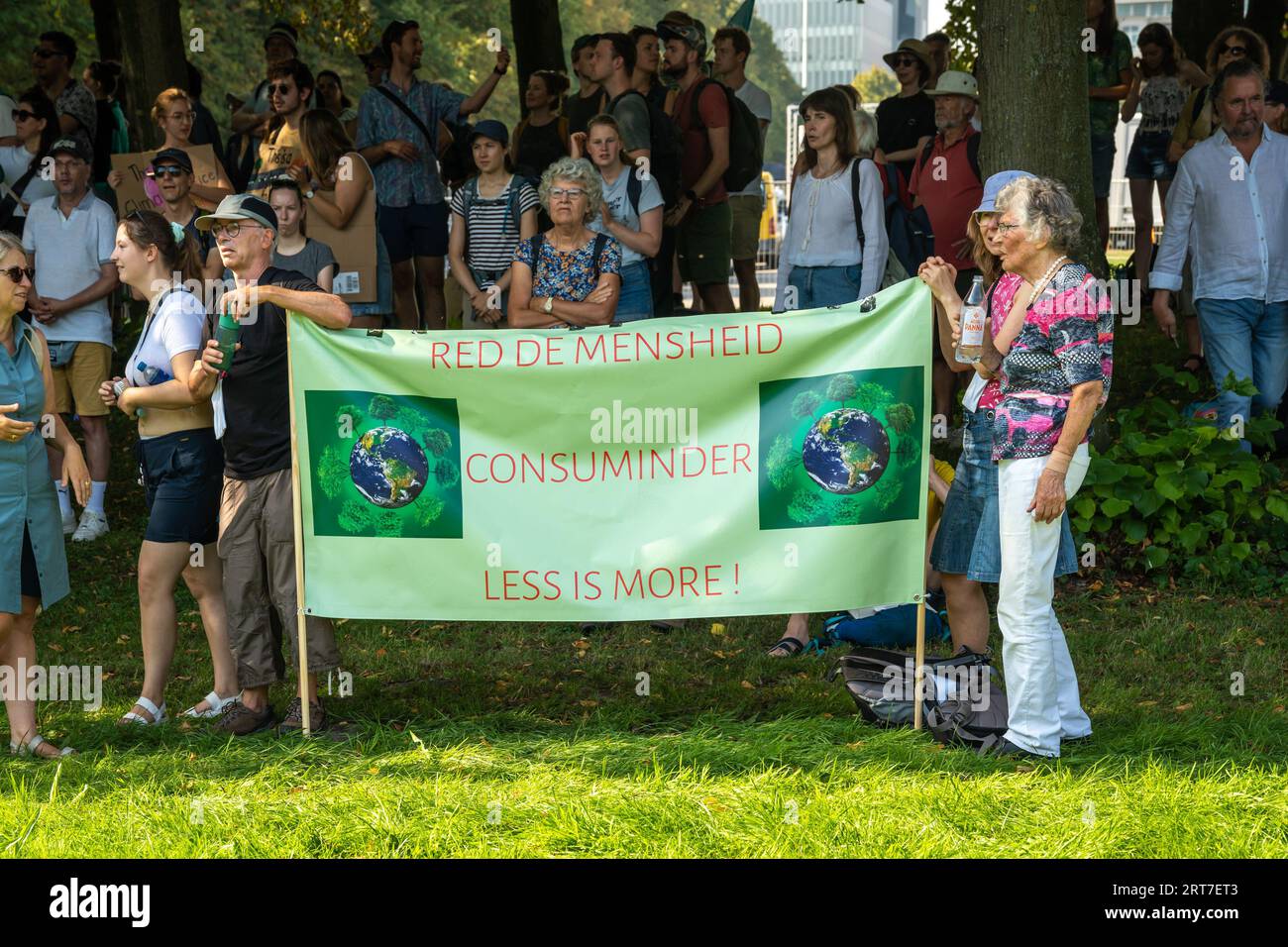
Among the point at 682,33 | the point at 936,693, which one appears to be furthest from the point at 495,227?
the point at 936,693

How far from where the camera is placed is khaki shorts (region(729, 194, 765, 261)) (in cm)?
1325

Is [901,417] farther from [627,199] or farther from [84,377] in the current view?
[84,377]

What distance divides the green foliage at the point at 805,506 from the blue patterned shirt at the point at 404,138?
6.26 metres

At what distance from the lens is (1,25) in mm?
27188

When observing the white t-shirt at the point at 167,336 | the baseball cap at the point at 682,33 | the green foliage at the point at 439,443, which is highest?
the baseball cap at the point at 682,33

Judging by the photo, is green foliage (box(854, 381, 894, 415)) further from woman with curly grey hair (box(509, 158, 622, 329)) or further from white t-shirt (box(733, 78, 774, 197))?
white t-shirt (box(733, 78, 774, 197))

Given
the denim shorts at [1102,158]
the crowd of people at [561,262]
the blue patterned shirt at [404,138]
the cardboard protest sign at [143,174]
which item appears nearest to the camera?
the crowd of people at [561,262]

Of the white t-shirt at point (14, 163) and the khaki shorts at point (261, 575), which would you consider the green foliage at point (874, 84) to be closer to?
the white t-shirt at point (14, 163)

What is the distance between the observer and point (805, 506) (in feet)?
19.9

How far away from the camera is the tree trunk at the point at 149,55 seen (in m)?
14.6

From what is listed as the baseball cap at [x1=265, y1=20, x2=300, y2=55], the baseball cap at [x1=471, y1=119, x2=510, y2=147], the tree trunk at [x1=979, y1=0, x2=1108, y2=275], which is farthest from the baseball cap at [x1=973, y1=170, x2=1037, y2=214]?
the baseball cap at [x1=265, y1=20, x2=300, y2=55]

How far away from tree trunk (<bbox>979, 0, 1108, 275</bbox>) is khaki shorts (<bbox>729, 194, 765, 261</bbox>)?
4.51m

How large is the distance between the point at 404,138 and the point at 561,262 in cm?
425

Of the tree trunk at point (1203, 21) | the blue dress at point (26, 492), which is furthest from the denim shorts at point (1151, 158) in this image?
the blue dress at point (26, 492)
